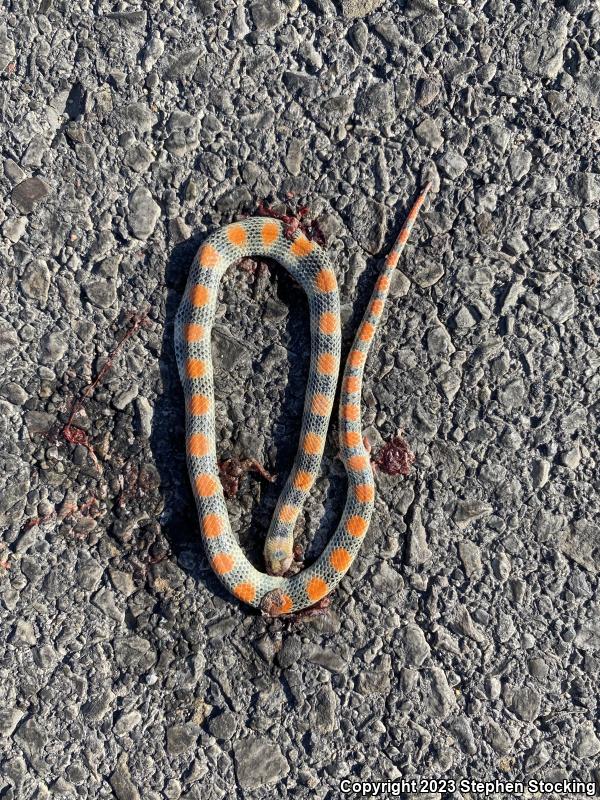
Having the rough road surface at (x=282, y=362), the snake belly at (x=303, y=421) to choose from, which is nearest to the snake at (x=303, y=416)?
the snake belly at (x=303, y=421)

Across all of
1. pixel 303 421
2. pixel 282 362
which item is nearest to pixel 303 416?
pixel 303 421

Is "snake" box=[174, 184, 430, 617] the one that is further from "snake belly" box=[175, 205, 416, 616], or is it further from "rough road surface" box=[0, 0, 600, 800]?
"rough road surface" box=[0, 0, 600, 800]

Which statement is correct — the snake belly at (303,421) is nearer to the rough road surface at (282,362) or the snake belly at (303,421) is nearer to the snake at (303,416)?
the snake at (303,416)

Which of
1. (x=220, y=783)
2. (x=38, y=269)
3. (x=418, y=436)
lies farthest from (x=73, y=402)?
(x=220, y=783)

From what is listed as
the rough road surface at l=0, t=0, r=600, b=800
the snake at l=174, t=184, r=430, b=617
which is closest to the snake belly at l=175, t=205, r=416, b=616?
the snake at l=174, t=184, r=430, b=617

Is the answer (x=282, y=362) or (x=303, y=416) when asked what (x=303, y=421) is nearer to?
(x=303, y=416)
